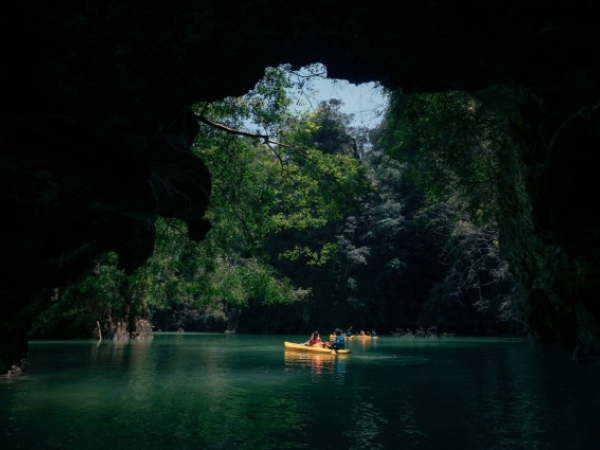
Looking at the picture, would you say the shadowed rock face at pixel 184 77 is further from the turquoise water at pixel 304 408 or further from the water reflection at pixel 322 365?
the water reflection at pixel 322 365

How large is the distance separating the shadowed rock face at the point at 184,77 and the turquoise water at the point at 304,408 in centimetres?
262

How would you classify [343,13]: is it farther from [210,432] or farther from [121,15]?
[210,432]

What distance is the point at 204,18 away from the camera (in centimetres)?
468

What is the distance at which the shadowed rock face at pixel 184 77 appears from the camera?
14.9 feet

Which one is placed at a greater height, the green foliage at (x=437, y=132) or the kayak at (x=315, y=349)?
the green foliage at (x=437, y=132)

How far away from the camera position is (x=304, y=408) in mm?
8227

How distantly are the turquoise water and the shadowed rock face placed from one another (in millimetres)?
2617

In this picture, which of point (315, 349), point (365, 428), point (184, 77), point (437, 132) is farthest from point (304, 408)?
point (315, 349)

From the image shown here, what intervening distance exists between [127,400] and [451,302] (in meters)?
36.2

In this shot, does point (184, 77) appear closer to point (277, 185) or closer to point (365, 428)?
point (365, 428)

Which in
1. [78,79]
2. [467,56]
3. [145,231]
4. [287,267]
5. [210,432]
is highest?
[287,267]

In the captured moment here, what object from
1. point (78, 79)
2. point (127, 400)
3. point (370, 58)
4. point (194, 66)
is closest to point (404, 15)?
point (370, 58)

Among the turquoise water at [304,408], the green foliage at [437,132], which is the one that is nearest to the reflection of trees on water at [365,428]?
the turquoise water at [304,408]

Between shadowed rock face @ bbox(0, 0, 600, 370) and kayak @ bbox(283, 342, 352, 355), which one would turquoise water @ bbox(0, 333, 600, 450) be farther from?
kayak @ bbox(283, 342, 352, 355)
